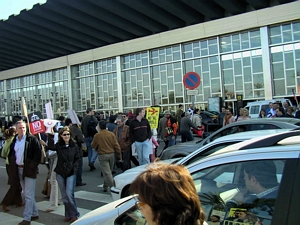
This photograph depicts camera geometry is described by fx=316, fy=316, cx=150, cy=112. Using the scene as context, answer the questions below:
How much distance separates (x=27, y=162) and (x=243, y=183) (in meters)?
4.33

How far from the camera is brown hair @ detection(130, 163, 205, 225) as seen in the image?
1470mm

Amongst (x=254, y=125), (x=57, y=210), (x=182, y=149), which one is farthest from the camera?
(x=182, y=149)

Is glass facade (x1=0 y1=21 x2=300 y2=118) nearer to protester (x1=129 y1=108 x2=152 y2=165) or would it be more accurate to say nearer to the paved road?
protester (x1=129 y1=108 x2=152 y2=165)

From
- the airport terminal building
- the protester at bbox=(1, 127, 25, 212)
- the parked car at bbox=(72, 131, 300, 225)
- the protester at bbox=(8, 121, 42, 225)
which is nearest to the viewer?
the parked car at bbox=(72, 131, 300, 225)

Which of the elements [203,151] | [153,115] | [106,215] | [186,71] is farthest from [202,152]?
[186,71]

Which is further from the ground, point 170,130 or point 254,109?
point 254,109

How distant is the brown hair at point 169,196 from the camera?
1.47 metres

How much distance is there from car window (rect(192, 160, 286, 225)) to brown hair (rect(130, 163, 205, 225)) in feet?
2.68

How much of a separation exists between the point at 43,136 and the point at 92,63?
29.4m

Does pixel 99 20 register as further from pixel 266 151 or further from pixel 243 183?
pixel 266 151

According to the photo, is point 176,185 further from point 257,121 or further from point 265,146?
point 257,121

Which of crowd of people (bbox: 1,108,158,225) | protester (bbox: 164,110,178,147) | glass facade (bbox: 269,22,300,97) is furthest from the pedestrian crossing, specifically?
glass facade (bbox: 269,22,300,97)

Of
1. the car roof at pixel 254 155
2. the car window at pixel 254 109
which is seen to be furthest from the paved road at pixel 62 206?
the car window at pixel 254 109

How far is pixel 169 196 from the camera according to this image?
1477 millimetres
